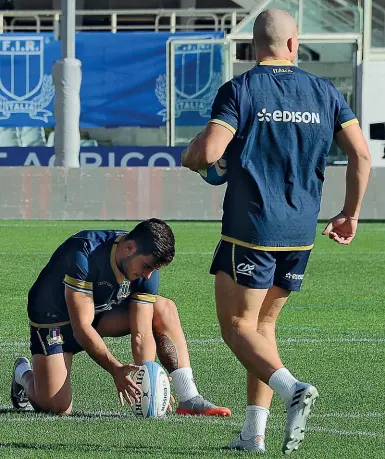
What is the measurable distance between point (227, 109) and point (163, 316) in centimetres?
200

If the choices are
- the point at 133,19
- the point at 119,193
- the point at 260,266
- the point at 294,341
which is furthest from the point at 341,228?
the point at 133,19

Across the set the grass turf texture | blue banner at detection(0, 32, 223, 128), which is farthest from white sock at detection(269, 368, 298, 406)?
blue banner at detection(0, 32, 223, 128)

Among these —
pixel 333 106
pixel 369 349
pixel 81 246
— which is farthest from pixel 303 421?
pixel 369 349

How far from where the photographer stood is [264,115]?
244 inches

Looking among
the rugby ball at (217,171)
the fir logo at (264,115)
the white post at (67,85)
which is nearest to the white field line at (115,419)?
the rugby ball at (217,171)

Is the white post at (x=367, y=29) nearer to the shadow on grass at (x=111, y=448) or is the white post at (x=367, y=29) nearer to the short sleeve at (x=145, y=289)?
the short sleeve at (x=145, y=289)

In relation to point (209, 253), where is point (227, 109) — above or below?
above

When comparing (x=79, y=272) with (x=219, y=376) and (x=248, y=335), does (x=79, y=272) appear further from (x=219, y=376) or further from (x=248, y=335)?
(x=219, y=376)

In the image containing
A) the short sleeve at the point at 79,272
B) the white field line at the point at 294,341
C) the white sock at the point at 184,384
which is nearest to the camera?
the short sleeve at the point at 79,272

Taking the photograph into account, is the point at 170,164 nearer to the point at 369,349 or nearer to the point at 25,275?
the point at 25,275

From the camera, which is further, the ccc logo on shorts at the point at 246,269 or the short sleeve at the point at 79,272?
the short sleeve at the point at 79,272

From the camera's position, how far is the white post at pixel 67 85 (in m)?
25.6

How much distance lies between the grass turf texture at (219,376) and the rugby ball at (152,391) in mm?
95

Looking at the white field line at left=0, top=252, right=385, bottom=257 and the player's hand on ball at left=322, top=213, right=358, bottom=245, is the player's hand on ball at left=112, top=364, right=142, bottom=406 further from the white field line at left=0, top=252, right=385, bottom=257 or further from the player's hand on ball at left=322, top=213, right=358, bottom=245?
the white field line at left=0, top=252, right=385, bottom=257
